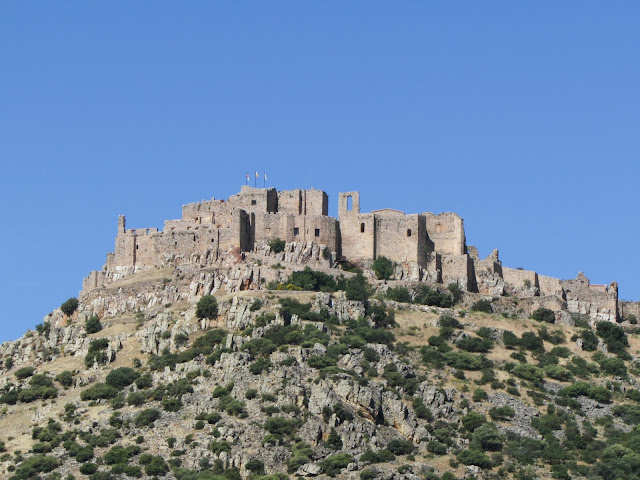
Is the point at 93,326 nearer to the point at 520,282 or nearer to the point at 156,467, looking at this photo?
the point at 156,467

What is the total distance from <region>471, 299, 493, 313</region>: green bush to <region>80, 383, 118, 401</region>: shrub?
29384 mm

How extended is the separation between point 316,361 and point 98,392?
14333mm

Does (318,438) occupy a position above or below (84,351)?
below

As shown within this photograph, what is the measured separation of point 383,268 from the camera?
118m

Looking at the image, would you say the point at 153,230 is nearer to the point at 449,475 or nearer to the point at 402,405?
the point at 402,405

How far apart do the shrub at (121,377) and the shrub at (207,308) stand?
696 cm

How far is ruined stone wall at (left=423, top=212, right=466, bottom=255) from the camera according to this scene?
122m

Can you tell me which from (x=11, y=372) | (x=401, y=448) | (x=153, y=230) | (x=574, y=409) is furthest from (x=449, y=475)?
(x=153, y=230)

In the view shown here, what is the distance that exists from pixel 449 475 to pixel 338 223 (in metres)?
36.9

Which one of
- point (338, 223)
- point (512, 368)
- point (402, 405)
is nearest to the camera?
point (402, 405)

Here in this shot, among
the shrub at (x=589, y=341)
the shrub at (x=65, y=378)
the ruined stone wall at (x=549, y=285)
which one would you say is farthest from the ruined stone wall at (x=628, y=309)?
the shrub at (x=65, y=378)

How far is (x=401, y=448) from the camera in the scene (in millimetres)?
90812

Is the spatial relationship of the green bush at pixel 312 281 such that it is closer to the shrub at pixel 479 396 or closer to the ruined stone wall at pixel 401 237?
the ruined stone wall at pixel 401 237

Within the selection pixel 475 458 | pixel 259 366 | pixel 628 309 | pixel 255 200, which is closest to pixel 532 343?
pixel 628 309
